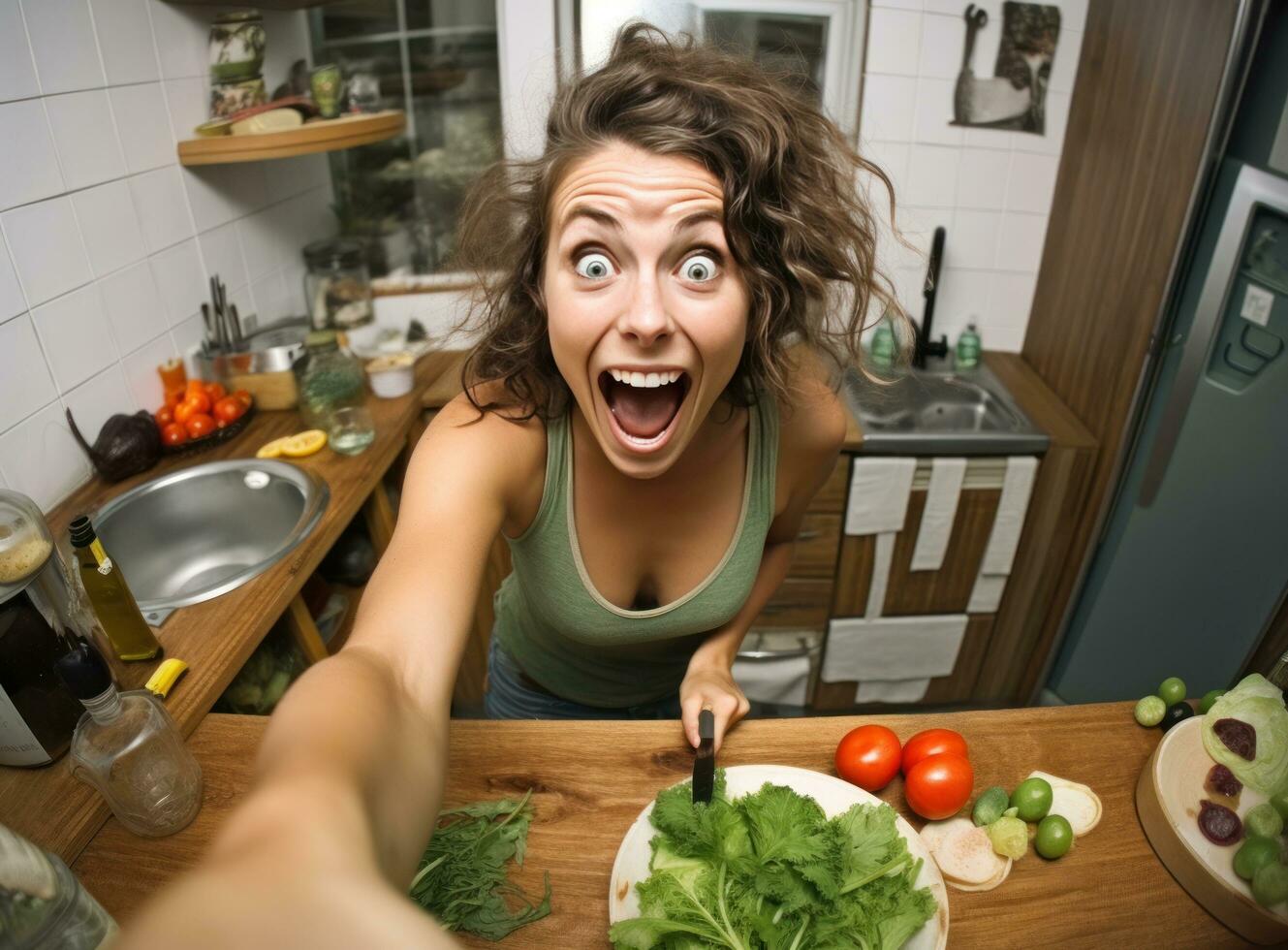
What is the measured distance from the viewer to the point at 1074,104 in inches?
84.3

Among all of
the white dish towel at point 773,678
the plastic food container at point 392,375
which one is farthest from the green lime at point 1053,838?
the plastic food container at point 392,375

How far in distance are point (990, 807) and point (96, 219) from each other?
187 centimetres

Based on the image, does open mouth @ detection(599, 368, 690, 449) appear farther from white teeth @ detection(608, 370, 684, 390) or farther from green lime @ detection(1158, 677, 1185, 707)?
green lime @ detection(1158, 677, 1185, 707)

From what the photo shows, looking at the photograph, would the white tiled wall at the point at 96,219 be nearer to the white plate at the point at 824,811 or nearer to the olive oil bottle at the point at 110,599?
the olive oil bottle at the point at 110,599

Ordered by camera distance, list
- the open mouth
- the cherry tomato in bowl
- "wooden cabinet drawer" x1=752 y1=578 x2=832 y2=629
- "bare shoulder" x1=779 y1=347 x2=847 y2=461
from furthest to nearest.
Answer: "wooden cabinet drawer" x1=752 y1=578 x2=832 y2=629 < the cherry tomato in bowl < "bare shoulder" x1=779 y1=347 x2=847 y2=461 < the open mouth

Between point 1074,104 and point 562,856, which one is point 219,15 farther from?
point 1074,104

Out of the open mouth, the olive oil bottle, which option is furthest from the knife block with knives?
the open mouth

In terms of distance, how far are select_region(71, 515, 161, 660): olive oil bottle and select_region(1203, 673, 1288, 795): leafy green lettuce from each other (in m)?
1.34

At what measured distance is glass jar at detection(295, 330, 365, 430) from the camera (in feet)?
6.19

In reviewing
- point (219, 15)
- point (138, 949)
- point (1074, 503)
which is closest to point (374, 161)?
point (219, 15)

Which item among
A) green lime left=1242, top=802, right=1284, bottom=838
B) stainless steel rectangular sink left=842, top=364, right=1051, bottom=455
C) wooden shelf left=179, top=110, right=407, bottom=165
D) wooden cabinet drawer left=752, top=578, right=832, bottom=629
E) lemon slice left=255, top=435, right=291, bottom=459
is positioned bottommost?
wooden cabinet drawer left=752, top=578, right=832, bottom=629

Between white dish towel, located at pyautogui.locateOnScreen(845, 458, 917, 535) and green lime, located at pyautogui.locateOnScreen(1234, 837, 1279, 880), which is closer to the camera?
green lime, located at pyautogui.locateOnScreen(1234, 837, 1279, 880)

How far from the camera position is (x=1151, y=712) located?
0.95 meters

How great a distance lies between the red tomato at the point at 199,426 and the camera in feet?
5.74
